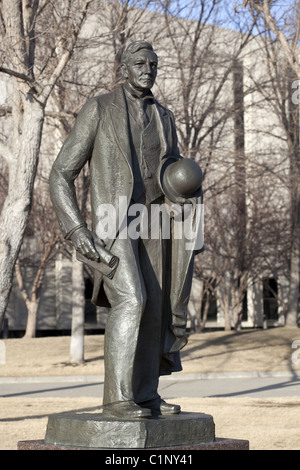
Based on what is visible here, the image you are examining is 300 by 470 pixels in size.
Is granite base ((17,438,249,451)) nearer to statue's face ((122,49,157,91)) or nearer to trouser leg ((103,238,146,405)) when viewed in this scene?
trouser leg ((103,238,146,405))

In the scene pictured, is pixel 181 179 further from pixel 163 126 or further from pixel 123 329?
pixel 123 329

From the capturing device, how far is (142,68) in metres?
5.82

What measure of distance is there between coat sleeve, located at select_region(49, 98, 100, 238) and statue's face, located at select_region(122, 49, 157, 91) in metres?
0.33

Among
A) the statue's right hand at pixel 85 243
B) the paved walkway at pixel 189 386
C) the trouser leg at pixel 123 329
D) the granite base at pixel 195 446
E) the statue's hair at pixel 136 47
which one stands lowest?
the paved walkway at pixel 189 386

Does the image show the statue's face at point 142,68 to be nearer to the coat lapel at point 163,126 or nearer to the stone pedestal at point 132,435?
the coat lapel at point 163,126

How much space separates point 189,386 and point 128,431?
41.3 feet

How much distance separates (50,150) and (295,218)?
8.68 meters

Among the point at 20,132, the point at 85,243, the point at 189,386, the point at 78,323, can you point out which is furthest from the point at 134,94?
the point at 78,323

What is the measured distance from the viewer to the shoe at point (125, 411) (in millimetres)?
5164

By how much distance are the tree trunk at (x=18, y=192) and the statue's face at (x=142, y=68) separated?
6.62 meters

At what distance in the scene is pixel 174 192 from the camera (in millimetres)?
5723

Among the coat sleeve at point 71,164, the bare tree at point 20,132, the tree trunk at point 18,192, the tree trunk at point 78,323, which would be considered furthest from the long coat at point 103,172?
the tree trunk at point 78,323

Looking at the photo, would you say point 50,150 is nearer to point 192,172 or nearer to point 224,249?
point 224,249
